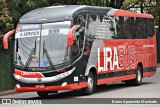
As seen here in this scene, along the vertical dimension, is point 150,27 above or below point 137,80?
→ above

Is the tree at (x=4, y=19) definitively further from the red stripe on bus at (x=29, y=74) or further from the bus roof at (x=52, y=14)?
the red stripe on bus at (x=29, y=74)

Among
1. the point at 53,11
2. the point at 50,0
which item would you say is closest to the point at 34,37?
the point at 53,11

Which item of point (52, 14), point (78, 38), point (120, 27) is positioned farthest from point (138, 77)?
point (52, 14)

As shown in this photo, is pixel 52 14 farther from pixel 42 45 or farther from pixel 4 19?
pixel 4 19

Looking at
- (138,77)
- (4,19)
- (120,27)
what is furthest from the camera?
(138,77)

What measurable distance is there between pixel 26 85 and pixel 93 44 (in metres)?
3.20

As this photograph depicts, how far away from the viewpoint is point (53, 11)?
17.8m

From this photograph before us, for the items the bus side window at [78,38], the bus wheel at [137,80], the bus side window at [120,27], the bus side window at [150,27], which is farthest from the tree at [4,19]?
the bus side window at [150,27]

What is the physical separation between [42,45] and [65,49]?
88 centimetres

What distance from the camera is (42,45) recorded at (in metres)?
17.1

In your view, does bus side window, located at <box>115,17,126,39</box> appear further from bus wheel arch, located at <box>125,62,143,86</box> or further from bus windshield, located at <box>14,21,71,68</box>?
bus windshield, located at <box>14,21,71,68</box>

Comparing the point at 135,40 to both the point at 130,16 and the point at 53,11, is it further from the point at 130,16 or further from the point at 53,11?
the point at 53,11

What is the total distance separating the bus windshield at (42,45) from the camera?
16.8 m

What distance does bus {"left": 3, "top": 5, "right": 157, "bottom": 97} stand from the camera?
55.0 feet
